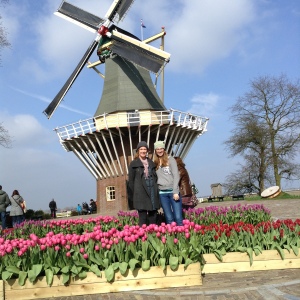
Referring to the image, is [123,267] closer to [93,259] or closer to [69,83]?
[93,259]

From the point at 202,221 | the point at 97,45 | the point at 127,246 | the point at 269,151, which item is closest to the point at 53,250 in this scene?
the point at 127,246

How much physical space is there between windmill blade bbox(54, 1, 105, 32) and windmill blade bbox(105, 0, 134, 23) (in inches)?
27.7

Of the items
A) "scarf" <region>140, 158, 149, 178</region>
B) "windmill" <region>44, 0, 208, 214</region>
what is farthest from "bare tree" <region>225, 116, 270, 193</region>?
"scarf" <region>140, 158, 149, 178</region>

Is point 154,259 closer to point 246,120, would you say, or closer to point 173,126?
point 173,126

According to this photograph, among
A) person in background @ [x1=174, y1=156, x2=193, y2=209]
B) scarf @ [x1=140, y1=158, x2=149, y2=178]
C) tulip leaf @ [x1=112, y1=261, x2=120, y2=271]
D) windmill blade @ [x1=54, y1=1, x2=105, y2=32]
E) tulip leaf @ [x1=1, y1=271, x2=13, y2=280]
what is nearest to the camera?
tulip leaf @ [x1=1, y1=271, x2=13, y2=280]

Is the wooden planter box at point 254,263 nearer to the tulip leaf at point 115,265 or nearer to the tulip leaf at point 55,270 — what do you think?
the tulip leaf at point 115,265

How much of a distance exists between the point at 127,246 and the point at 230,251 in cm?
174

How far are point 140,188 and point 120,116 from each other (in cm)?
1755

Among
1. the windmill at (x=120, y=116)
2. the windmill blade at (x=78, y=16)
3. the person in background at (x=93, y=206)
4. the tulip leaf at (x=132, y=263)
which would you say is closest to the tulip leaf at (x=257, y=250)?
the tulip leaf at (x=132, y=263)

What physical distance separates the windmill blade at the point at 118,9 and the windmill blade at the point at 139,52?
2.52 metres

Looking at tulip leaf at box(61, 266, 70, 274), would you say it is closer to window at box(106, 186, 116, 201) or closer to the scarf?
the scarf

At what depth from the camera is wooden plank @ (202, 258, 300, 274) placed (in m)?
5.45

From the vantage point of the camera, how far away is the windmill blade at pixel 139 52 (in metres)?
23.6

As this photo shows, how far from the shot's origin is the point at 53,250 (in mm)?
4875
